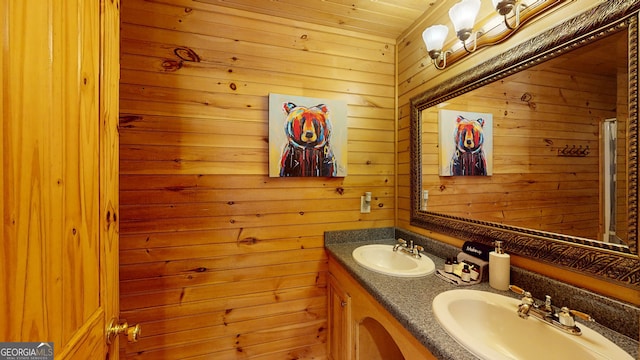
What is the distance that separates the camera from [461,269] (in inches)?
47.8

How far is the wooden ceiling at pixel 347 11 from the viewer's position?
162 cm

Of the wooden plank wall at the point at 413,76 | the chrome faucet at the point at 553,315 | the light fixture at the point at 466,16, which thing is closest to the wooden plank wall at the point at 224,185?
the wooden plank wall at the point at 413,76

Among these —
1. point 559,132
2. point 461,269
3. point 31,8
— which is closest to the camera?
point 31,8

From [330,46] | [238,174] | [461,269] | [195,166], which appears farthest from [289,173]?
[461,269]

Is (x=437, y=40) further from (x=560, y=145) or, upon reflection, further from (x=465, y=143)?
(x=560, y=145)

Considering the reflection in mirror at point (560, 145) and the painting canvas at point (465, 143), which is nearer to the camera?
the reflection in mirror at point (560, 145)

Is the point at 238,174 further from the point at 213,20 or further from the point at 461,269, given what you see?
the point at 461,269

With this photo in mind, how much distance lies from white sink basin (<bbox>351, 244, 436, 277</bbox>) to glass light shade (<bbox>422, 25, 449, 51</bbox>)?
1264mm

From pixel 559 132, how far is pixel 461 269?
721 millimetres

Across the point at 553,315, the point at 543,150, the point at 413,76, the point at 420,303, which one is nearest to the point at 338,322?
the point at 420,303

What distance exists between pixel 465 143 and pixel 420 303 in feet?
3.06

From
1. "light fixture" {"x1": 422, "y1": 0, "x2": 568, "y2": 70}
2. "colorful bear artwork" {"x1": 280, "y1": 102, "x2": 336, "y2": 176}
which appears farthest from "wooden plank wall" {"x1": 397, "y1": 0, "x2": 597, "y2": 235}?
"colorful bear artwork" {"x1": 280, "y1": 102, "x2": 336, "y2": 176}

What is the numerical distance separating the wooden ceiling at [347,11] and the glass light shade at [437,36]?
29 cm

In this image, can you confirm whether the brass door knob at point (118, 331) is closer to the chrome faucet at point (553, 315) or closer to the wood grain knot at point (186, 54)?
the chrome faucet at point (553, 315)
